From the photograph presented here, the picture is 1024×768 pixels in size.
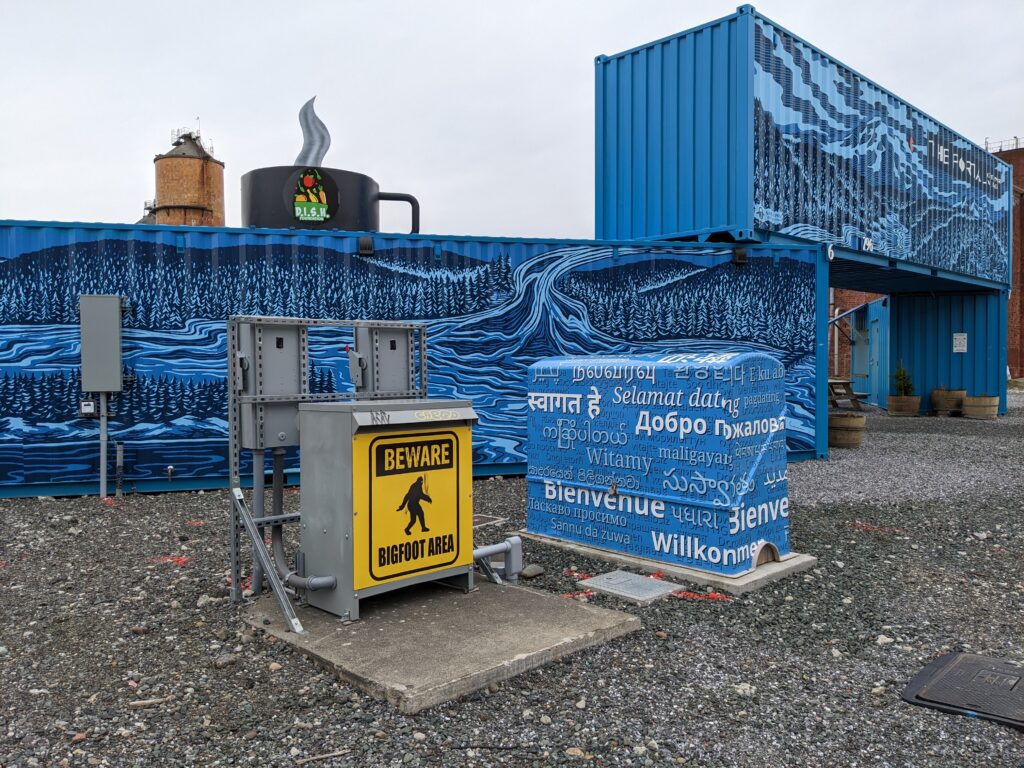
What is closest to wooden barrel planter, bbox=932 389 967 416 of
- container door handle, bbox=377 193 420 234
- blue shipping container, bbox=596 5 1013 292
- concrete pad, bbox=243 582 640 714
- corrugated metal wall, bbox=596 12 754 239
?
blue shipping container, bbox=596 5 1013 292

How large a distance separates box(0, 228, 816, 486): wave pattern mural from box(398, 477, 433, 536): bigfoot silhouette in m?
4.83

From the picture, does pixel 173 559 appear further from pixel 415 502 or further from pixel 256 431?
pixel 415 502

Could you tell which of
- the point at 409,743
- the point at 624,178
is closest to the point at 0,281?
the point at 409,743

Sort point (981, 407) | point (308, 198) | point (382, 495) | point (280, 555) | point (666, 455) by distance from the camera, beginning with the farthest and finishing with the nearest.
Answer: point (981, 407) → point (308, 198) → point (666, 455) → point (280, 555) → point (382, 495)

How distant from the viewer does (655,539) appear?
607 centimetres

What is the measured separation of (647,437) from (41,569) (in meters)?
4.45

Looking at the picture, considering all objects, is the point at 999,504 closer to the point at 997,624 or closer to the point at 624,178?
the point at 997,624

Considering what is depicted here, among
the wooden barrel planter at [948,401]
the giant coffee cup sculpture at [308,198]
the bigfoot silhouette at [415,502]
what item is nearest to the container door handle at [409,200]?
the giant coffee cup sculpture at [308,198]

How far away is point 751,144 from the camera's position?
1099 centimetres

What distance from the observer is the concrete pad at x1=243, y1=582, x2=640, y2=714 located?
3826mm

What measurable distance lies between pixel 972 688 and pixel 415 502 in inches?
118

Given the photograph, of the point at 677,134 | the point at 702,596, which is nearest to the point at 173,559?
the point at 702,596

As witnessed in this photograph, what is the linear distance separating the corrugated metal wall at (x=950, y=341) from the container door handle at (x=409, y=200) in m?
14.3

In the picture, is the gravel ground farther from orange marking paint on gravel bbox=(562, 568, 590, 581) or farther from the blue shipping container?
the blue shipping container
